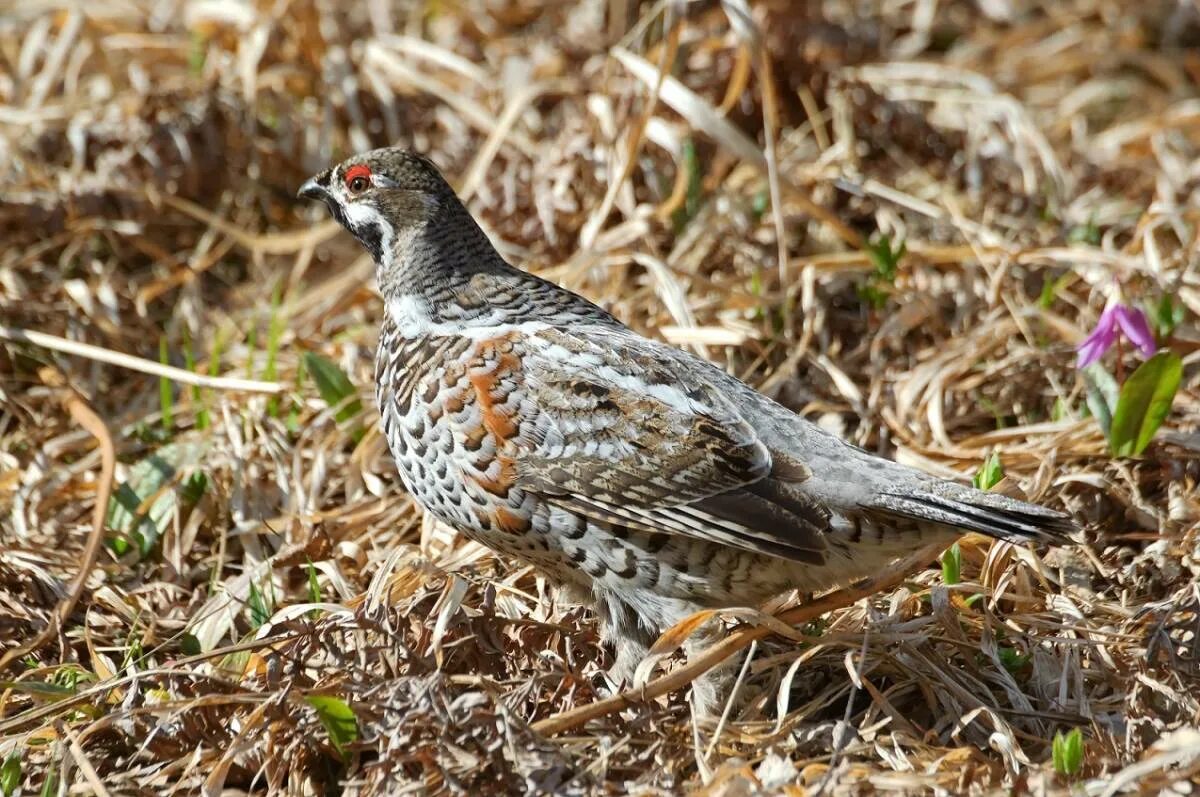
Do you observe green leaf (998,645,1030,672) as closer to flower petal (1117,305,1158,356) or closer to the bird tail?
the bird tail

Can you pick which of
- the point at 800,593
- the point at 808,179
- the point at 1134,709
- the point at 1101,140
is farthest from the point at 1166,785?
the point at 1101,140

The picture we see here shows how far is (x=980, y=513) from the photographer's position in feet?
11.5

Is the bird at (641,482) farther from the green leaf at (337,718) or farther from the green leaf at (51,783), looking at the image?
the green leaf at (51,783)

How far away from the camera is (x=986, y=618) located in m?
4.06

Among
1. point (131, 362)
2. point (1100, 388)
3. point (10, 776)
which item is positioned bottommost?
point (10, 776)

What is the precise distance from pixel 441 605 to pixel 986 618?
1571 millimetres

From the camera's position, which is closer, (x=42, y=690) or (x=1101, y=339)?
(x=42, y=690)

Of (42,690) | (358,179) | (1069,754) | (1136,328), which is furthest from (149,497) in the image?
(1136,328)

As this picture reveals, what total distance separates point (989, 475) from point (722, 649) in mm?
1123

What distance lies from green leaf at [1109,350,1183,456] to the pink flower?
137mm

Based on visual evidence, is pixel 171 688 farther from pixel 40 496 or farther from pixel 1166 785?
pixel 1166 785

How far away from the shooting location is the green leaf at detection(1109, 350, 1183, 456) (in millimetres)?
4422

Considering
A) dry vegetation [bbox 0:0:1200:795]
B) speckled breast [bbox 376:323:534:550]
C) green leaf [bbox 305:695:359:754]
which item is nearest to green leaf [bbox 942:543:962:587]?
dry vegetation [bbox 0:0:1200:795]

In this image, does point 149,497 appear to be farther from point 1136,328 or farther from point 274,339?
point 1136,328
